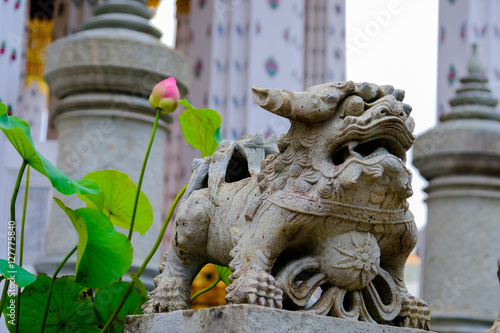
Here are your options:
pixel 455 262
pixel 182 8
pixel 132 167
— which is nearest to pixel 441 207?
pixel 455 262

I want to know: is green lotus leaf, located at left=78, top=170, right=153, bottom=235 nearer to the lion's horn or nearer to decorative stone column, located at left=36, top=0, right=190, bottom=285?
the lion's horn

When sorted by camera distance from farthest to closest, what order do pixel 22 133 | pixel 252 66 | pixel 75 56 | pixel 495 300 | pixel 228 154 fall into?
1. pixel 252 66
2. pixel 495 300
3. pixel 75 56
4. pixel 228 154
5. pixel 22 133

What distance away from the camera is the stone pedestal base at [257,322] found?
3.54 feet

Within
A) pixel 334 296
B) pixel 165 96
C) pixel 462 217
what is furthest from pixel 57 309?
pixel 462 217

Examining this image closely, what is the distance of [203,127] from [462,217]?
2.09 m

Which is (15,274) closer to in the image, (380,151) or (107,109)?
(380,151)

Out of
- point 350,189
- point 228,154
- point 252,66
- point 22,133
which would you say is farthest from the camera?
point 252,66

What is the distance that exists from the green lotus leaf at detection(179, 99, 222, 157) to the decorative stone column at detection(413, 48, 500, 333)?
1.95 m

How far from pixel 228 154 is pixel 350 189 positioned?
326mm

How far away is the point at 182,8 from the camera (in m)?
6.27

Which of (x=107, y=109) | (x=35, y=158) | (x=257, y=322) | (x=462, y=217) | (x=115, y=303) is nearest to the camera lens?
(x=257, y=322)

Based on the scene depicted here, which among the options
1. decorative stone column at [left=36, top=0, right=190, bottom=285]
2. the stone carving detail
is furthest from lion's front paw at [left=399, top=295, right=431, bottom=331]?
decorative stone column at [left=36, top=0, right=190, bottom=285]

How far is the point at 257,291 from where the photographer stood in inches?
43.6

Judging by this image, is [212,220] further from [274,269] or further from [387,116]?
[387,116]
